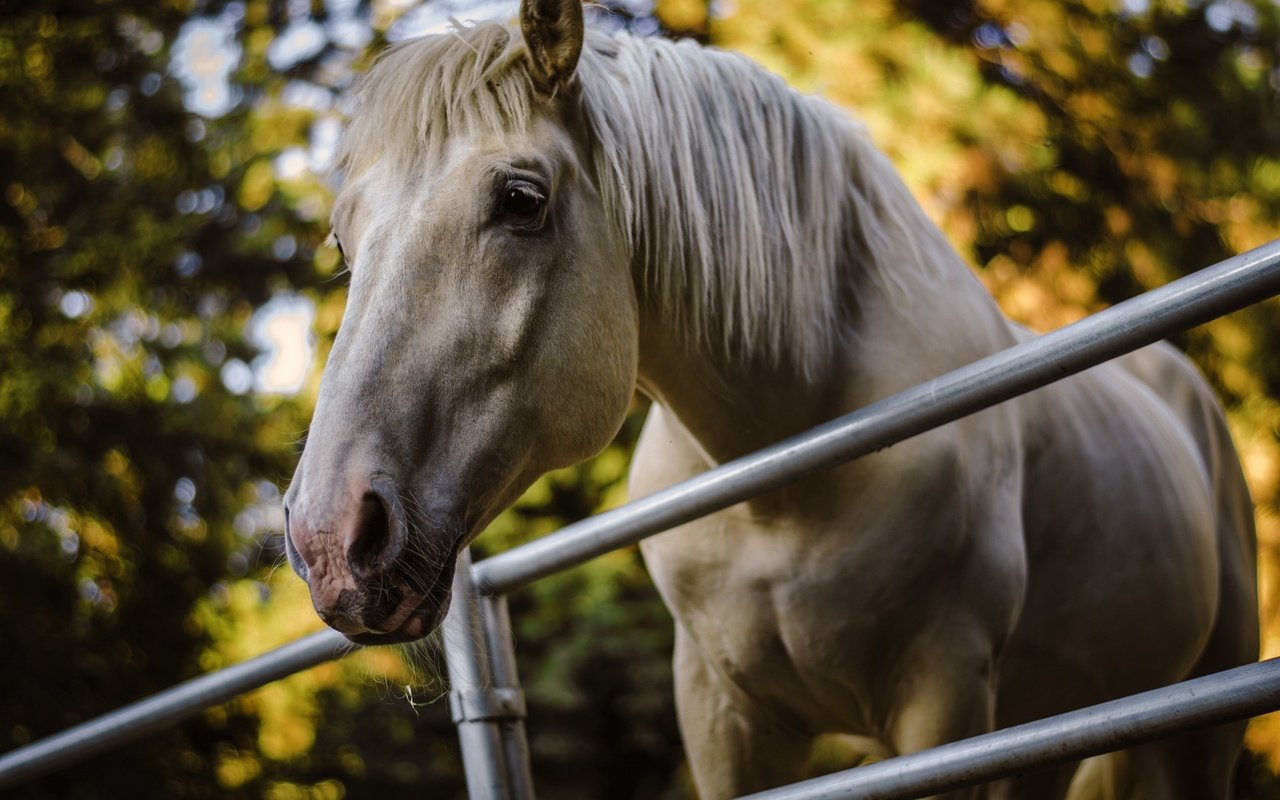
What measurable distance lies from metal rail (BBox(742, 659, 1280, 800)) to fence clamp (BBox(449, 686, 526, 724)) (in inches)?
17.5

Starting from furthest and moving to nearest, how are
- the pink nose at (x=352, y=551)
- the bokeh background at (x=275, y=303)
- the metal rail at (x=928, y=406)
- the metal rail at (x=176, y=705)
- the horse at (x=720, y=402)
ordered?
the bokeh background at (x=275, y=303), the metal rail at (x=176, y=705), the horse at (x=720, y=402), the pink nose at (x=352, y=551), the metal rail at (x=928, y=406)

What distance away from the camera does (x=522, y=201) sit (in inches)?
50.9

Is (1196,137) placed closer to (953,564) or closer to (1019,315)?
(1019,315)

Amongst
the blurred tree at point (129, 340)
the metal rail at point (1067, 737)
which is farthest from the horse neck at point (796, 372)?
the blurred tree at point (129, 340)

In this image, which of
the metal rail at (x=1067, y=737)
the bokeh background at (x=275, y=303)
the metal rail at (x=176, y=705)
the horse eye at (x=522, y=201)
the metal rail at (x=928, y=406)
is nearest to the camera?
the metal rail at (x=1067, y=737)

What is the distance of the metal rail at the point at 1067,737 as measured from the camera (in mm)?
798

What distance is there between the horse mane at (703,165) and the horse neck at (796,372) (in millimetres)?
16

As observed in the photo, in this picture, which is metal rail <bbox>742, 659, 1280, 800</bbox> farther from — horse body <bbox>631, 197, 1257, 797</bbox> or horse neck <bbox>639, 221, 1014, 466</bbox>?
horse neck <bbox>639, 221, 1014, 466</bbox>

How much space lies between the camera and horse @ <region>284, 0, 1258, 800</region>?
1183mm

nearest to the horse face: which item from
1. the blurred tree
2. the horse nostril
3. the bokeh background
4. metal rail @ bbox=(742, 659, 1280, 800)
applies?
the horse nostril

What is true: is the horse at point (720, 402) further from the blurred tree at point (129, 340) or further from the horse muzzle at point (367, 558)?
the blurred tree at point (129, 340)

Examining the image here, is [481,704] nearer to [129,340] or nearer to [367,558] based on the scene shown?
[367,558]

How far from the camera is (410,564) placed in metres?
1.12

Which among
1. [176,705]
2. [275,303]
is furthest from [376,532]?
[275,303]
